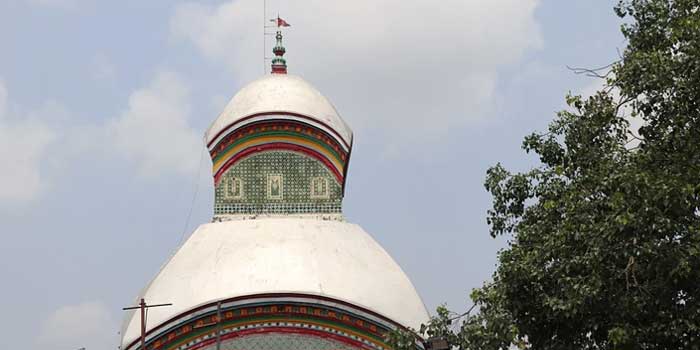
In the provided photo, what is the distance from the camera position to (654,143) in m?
11.9

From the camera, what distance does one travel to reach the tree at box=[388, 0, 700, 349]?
11195mm

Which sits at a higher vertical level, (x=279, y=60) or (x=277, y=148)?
(x=279, y=60)

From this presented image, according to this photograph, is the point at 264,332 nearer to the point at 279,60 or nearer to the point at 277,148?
the point at 277,148

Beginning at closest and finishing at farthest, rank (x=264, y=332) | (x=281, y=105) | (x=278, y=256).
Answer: (x=264, y=332), (x=278, y=256), (x=281, y=105)

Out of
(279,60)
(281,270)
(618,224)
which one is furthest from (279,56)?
(618,224)

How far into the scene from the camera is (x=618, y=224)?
11.2m

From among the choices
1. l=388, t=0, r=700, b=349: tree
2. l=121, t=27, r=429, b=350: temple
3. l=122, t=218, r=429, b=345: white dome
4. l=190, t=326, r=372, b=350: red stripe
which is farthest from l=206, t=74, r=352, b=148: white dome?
l=388, t=0, r=700, b=349: tree

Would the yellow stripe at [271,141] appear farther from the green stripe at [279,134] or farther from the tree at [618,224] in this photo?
the tree at [618,224]

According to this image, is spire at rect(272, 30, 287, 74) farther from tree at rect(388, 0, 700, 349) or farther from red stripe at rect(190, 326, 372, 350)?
tree at rect(388, 0, 700, 349)

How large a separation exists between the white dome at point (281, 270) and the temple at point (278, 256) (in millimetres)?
20

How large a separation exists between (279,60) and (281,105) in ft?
6.39

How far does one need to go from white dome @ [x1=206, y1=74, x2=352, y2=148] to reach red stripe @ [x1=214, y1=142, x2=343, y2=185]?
1.36 feet

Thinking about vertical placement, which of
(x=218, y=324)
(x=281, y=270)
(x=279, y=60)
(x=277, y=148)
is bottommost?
(x=218, y=324)

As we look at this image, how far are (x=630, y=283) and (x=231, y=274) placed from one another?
7.44m
